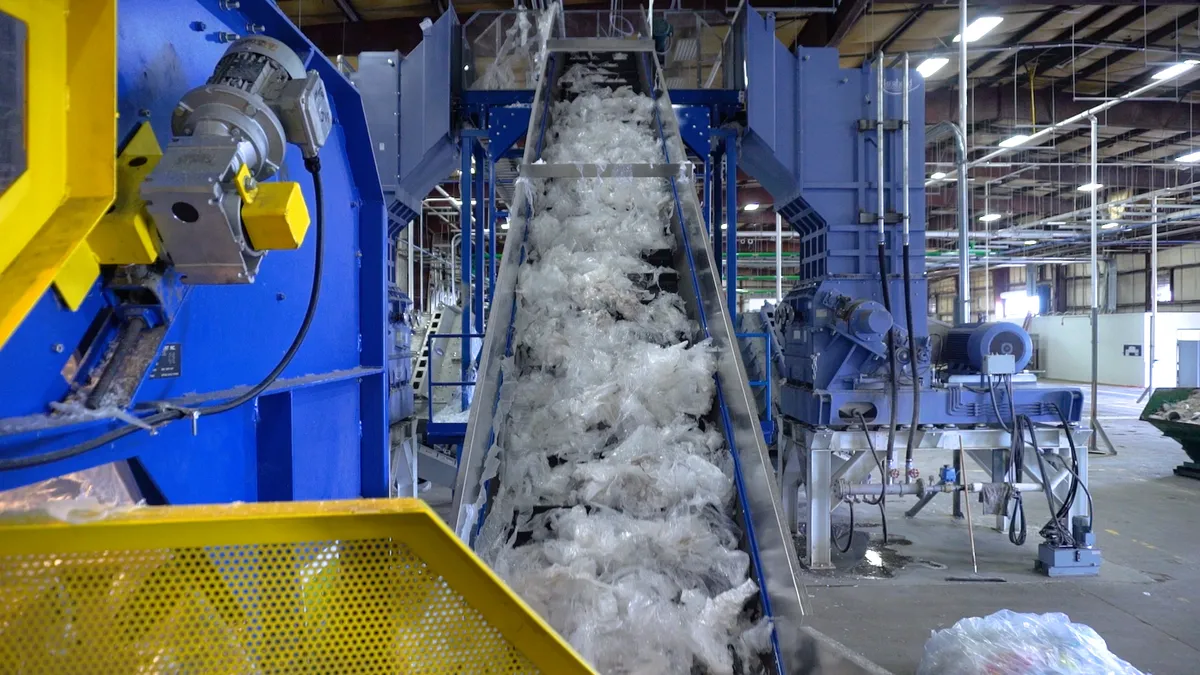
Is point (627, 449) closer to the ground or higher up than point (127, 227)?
closer to the ground

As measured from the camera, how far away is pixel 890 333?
4.96 meters

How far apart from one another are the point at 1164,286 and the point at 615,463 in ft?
76.1

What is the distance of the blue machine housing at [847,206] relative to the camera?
529 cm

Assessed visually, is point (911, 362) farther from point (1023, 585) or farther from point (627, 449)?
point (627, 449)

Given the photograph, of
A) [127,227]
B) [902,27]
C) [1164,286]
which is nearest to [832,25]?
[902,27]

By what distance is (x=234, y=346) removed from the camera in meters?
1.57

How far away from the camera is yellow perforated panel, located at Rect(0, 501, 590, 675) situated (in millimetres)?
789

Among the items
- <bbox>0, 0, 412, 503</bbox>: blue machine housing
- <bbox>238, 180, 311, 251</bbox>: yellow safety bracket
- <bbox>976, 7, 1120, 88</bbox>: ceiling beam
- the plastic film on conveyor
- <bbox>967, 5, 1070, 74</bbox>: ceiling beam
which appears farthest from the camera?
<bbox>976, 7, 1120, 88</bbox>: ceiling beam

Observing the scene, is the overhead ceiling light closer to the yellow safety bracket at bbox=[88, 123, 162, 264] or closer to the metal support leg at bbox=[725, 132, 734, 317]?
the metal support leg at bbox=[725, 132, 734, 317]

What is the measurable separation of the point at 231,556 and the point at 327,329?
141 centimetres

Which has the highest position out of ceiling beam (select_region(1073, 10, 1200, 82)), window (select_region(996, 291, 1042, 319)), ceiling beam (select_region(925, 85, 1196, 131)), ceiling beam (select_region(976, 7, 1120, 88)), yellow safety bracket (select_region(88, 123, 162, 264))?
ceiling beam (select_region(976, 7, 1120, 88))

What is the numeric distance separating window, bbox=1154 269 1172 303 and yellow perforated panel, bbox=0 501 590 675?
24100mm

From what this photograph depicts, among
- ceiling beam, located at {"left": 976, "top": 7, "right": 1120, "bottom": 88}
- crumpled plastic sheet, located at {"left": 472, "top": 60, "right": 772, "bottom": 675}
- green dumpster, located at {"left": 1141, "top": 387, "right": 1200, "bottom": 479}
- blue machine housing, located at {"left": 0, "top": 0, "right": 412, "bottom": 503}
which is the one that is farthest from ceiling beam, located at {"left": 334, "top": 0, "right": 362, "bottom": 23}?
green dumpster, located at {"left": 1141, "top": 387, "right": 1200, "bottom": 479}

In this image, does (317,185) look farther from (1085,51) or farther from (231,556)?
(1085,51)
